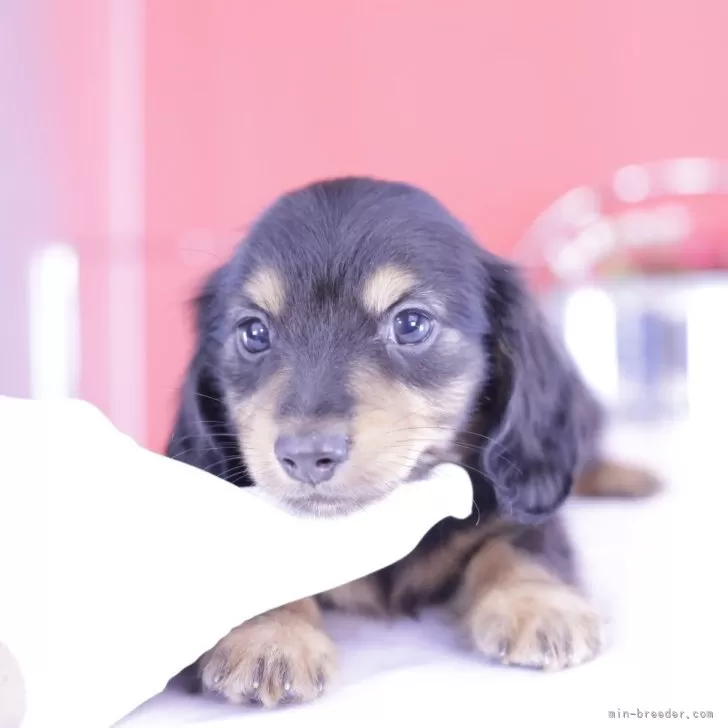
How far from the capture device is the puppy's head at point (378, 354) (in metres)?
1.08

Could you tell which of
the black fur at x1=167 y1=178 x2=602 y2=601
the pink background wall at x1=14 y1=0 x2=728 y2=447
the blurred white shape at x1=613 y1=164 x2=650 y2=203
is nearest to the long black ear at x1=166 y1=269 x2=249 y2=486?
the black fur at x1=167 y1=178 x2=602 y2=601

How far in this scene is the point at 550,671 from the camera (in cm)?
92

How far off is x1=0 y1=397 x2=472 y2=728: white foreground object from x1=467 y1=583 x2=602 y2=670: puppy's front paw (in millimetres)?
134

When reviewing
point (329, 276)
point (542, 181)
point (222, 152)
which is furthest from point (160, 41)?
point (329, 276)

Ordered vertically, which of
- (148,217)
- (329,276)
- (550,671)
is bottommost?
(550,671)

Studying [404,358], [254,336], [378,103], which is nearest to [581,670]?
[404,358]

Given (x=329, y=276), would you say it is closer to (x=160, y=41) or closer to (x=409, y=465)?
(x=409, y=465)

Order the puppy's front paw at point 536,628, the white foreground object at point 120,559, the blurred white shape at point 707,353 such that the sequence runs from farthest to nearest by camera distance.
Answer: the blurred white shape at point 707,353
the puppy's front paw at point 536,628
the white foreground object at point 120,559

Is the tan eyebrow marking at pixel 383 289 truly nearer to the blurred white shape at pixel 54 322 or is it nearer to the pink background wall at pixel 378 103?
the blurred white shape at pixel 54 322

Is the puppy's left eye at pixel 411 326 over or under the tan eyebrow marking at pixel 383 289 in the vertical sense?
under

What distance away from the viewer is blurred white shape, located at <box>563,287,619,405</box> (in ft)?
11.2

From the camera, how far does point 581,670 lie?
36.1 inches

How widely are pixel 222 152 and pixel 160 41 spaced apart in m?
0.58

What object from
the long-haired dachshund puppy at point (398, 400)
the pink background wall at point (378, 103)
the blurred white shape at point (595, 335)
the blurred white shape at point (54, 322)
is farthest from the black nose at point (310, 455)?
the pink background wall at point (378, 103)
